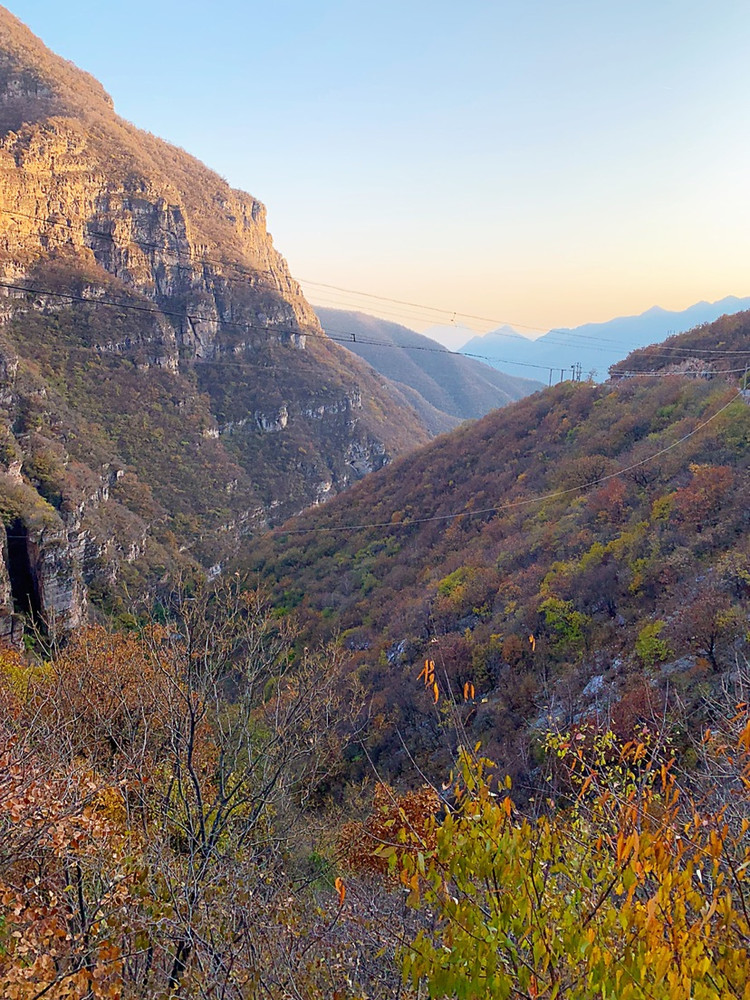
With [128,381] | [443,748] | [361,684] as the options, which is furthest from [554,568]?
[128,381]

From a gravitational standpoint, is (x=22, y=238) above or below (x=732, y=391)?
above

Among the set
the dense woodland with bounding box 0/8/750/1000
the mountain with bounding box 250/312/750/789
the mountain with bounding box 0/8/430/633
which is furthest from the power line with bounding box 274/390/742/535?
the mountain with bounding box 0/8/430/633

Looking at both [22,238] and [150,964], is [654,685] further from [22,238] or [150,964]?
[22,238]

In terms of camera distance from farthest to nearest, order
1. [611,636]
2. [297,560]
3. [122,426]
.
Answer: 1. [122,426]
2. [297,560]
3. [611,636]

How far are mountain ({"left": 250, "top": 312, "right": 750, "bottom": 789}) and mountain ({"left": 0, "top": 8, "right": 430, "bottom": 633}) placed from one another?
14944mm

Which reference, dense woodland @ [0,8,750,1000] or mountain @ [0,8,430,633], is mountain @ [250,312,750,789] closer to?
dense woodland @ [0,8,750,1000]

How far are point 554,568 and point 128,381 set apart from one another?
6096 cm

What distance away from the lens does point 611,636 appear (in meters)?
12.6

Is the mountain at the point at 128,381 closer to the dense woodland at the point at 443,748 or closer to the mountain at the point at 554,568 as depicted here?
the mountain at the point at 554,568

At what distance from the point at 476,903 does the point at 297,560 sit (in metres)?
30.1

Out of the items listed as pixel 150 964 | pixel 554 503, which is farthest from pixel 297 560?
pixel 150 964

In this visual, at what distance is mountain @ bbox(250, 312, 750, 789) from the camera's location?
10812 millimetres

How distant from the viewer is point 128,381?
63969 millimetres

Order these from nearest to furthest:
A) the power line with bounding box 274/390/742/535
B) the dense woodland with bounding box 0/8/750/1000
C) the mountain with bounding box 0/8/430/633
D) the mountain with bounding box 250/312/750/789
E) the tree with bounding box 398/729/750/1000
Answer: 1. the tree with bounding box 398/729/750/1000
2. the dense woodland with bounding box 0/8/750/1000
3. the mountain with bounding box 250/312/750/789
4. the power line with bounding box 274/390/742/535
5. the mountain with bounding box 0/8/430/633
